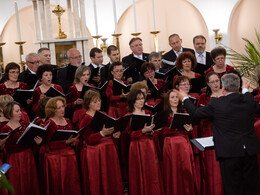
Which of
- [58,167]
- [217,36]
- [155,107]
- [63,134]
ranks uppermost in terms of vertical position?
[217,36]

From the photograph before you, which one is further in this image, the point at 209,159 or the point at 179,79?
the point at 179,79

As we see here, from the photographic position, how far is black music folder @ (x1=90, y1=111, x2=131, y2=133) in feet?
17.0

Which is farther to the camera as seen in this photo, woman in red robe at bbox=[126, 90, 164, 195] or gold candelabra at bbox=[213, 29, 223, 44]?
gold candelabra at bbox=[213, 29, 223, 44]

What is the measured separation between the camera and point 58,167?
17.9ft

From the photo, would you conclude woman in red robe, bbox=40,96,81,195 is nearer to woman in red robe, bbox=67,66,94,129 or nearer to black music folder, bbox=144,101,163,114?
woman in red robe, bbox=67,66,94,129

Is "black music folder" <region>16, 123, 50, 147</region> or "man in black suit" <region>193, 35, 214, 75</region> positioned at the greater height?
"man in black suit" <region>193, 35, 214, 75</region>

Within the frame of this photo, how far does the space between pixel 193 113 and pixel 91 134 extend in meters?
1.35

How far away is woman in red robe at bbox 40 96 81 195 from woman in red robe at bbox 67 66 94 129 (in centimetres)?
62

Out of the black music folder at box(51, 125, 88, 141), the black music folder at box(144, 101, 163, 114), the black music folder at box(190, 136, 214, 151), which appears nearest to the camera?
the black music folder at box(190, 136, 214, 151)

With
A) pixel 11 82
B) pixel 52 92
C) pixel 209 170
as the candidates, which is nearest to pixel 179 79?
pixel 209 170

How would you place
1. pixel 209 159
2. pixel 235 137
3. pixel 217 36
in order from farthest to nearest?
1. pixel 217 36
2. pixel 209 159
3. pixel 235 137

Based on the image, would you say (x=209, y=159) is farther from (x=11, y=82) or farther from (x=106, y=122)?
(x=11, y=82)

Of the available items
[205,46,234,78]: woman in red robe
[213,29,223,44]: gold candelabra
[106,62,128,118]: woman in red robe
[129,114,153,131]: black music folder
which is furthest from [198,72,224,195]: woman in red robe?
[213,29,223,44]: gold candelabra

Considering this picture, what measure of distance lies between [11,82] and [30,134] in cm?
138
